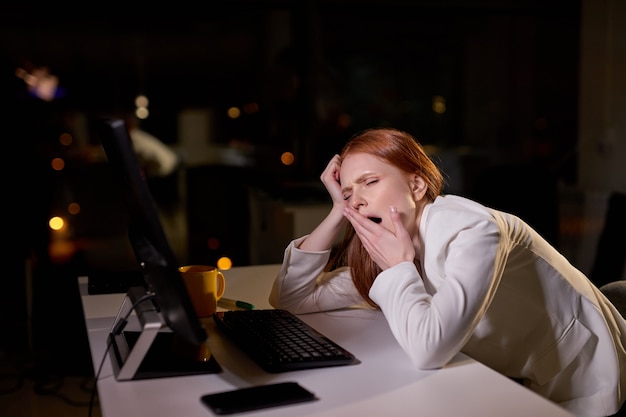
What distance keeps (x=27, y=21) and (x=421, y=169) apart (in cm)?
332

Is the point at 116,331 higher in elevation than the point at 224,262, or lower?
higher

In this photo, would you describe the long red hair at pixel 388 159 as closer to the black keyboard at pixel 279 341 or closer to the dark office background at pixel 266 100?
the black keyboard at pixel 279 341

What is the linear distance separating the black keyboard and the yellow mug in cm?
4

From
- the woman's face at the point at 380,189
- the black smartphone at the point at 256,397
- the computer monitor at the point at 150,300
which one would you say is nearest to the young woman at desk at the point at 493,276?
the woman's face at the point at 380,189

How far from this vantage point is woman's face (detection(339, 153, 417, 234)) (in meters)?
1.49

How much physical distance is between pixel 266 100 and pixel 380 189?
126 inches

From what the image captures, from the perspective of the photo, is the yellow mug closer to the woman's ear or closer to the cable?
the cable

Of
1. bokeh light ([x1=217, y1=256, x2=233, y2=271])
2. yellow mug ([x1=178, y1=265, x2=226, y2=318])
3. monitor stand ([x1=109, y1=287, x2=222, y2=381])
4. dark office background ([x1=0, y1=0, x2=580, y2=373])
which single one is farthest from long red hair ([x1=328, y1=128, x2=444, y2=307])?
bokeh light ([x1=217, y1=256, x2=233, y2=271])

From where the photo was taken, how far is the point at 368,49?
475cm

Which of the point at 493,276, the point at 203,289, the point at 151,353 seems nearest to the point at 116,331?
the point at 151,353

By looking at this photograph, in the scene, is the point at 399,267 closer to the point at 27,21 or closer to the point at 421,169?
the point at 421,169

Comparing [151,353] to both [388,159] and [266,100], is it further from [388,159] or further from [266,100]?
[266,100]

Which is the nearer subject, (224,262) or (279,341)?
(279,341)

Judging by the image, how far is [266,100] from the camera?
15.1ft
